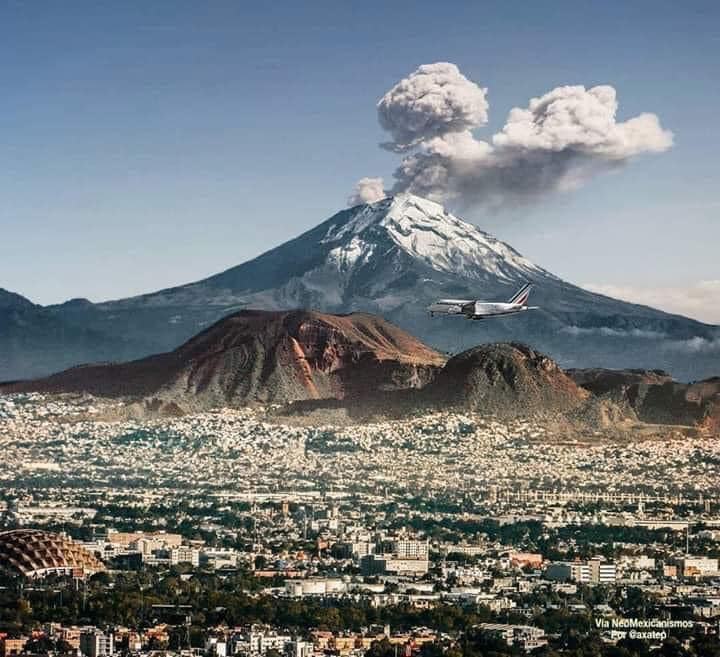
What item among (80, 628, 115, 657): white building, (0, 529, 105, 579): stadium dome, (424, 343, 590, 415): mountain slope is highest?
(424, 343, 590, 415): mountain slope

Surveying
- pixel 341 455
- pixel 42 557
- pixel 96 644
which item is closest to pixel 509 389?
pixel 341 455

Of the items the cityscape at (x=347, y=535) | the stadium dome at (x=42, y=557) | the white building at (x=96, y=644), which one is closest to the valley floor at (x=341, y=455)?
the cityscape at (x=347, y=535)

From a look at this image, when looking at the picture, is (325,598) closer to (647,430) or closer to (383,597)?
(383,597)

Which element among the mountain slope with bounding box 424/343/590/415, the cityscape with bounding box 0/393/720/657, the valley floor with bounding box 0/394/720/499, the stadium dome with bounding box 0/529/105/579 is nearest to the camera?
the cityscape with bounding box 0/393/720/657

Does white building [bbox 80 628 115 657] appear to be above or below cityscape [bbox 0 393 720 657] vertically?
below

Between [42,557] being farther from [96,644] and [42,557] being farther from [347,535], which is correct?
[96,644]

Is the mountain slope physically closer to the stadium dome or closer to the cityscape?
the cityscape

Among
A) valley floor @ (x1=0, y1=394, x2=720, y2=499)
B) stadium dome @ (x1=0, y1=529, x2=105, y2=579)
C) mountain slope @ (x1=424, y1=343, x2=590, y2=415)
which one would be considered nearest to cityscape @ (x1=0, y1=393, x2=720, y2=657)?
stadium dome @ (x1=0, y1=529, x2=105, y2=579)

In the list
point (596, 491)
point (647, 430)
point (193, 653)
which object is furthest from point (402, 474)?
point (193, 653)

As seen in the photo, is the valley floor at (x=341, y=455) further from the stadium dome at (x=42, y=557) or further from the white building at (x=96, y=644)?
the white building at (x=96, y=644)
